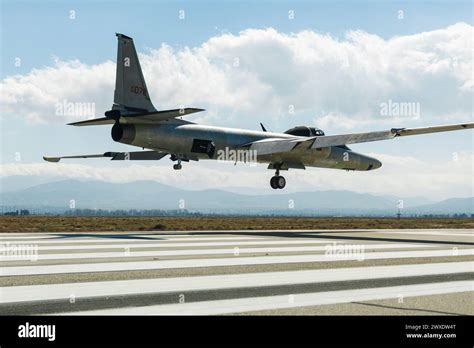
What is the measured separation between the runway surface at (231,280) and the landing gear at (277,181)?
59.1 ft

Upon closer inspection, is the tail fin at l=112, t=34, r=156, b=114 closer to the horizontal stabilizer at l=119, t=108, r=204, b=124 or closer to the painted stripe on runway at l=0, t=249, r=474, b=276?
the horizontal stabilizer at l=119, t=108, r=204, b=124

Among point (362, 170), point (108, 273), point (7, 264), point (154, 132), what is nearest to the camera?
point (108, 273)

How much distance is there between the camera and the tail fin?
29.9 m

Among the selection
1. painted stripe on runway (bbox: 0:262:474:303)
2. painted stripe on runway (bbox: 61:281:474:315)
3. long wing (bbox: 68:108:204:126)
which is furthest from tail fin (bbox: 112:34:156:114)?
painted stripe on runway (bbox: 61:281:474:315)

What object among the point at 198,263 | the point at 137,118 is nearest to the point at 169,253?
the point at 198,263

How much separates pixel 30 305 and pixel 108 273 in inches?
146

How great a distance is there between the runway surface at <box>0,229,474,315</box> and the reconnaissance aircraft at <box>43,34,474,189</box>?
9.90 m

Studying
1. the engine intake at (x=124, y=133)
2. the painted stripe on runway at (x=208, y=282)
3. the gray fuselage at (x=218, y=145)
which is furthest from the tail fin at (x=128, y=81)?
the painted stripe on runway at (x=208, y=282)

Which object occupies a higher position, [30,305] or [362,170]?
[362,170]
